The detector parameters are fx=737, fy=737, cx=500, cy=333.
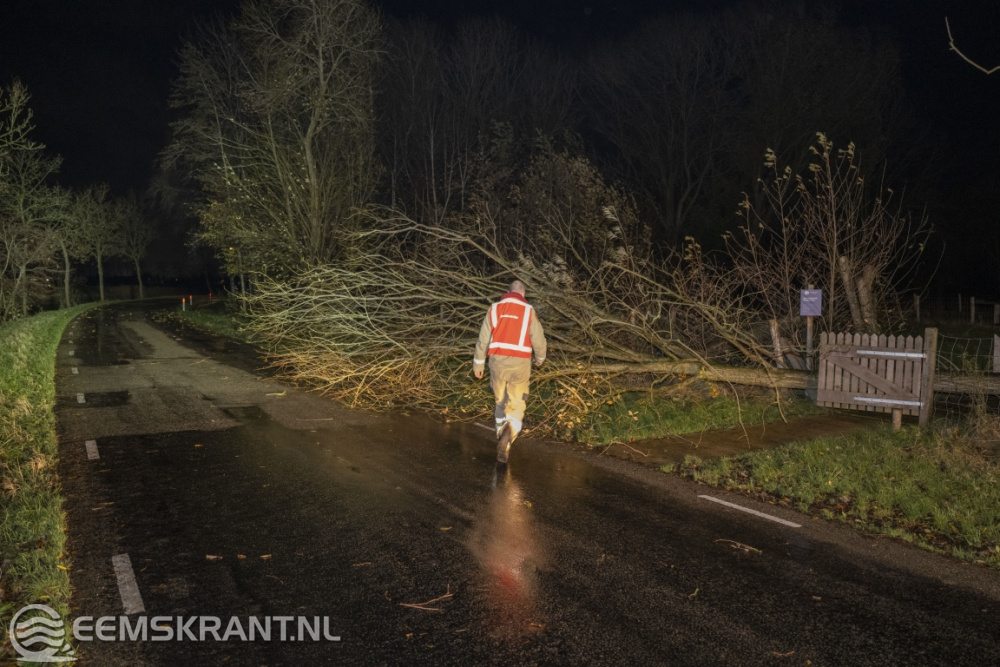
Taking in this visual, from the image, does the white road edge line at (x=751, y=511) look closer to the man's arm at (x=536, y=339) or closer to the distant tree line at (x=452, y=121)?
the man's arm at (x=536, y=339)

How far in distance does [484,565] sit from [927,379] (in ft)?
22.5

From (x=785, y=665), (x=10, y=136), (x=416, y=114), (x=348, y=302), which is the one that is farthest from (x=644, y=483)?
(x=416, y=114)

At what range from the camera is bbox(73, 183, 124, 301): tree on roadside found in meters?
45.4

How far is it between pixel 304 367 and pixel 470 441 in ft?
16.3

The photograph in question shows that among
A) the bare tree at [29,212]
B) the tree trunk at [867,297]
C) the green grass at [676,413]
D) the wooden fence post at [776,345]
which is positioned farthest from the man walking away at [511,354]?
the bare tree at [29,212]

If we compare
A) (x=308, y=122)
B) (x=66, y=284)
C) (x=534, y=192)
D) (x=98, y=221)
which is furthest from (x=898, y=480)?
(x=98, y=221)

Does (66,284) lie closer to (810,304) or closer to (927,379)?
(810,304)

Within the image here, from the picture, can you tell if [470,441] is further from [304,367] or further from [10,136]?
[10,136]

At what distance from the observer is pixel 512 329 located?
26.4 feet

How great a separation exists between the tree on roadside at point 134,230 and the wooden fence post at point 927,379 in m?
62.6

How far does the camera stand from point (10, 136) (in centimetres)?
2234

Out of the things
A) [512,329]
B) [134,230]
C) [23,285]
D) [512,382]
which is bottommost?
[23,285]

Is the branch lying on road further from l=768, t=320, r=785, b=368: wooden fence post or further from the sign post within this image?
the sign post

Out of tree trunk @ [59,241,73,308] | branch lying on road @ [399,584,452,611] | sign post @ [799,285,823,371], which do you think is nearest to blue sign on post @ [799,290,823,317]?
sign post @ [799,285,823,371]
